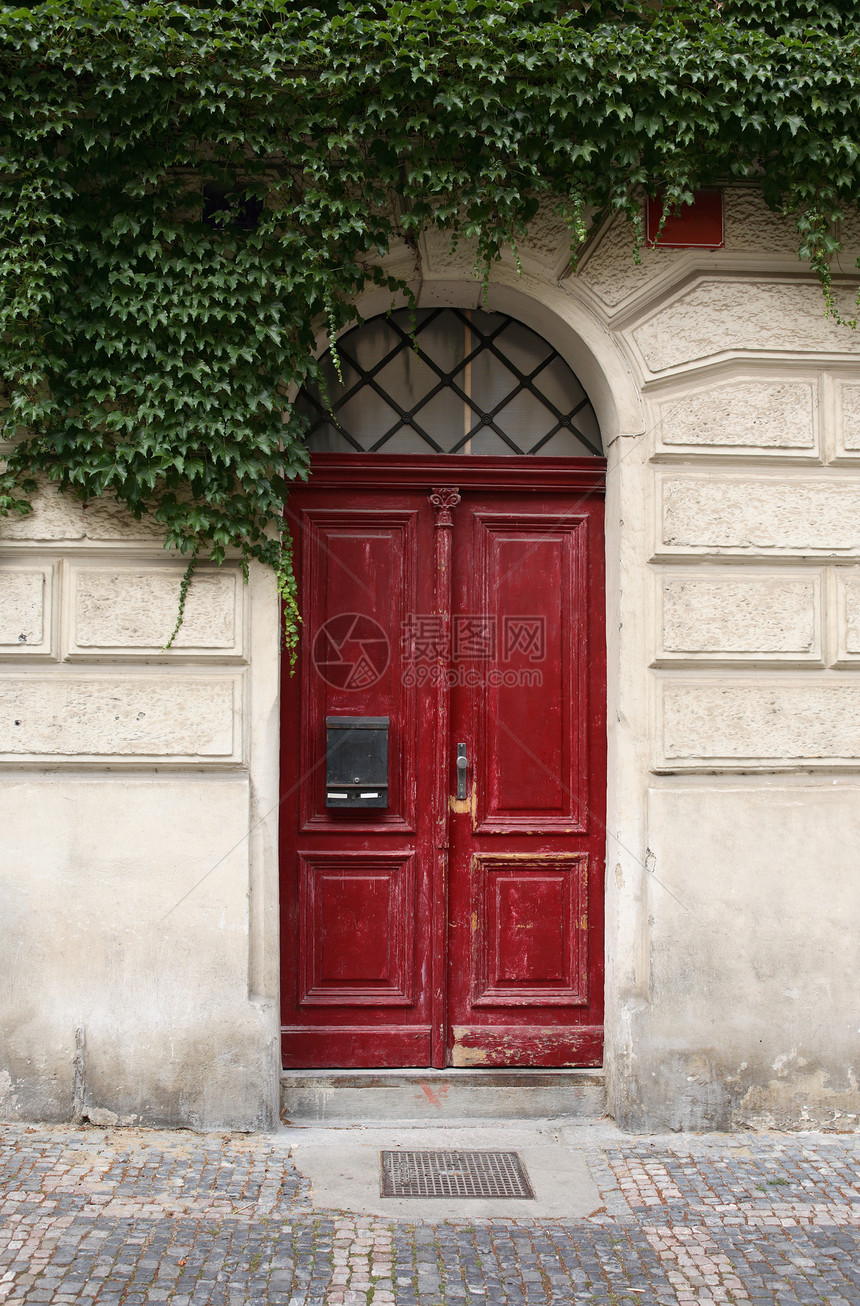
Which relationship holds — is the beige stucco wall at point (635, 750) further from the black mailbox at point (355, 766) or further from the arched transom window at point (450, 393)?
the black mailbox at point (355, 766)

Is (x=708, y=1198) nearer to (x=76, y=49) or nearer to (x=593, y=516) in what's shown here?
(x=593, y=516)

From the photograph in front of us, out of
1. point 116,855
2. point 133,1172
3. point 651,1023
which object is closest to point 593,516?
point 651,1023

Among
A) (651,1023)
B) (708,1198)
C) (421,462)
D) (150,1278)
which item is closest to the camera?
(150,1278)

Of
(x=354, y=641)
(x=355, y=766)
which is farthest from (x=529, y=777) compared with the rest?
(x=354, y=641)

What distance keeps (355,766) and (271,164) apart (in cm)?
271

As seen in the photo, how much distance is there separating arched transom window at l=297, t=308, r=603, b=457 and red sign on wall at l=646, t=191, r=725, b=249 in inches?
28.1

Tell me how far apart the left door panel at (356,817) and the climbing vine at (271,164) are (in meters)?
0.43

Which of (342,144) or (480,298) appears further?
(480,298)

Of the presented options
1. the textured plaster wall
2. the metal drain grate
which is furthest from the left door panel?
the metal drain grate

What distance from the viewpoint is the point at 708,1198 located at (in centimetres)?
362

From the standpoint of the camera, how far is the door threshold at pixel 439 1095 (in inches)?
170

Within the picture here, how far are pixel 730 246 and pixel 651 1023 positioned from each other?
139 inches

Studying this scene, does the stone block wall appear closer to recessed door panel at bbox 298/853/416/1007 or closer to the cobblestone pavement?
the cobblestone pavement

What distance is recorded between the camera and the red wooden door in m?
4.44
